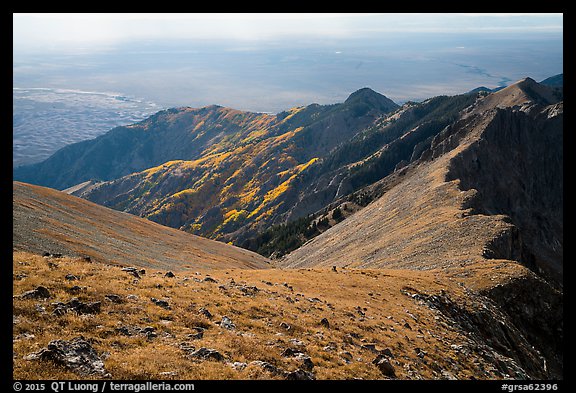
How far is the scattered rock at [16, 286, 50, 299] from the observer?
18.6 m

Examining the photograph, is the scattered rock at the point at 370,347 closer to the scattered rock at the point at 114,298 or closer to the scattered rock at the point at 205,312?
the scattered rock at the point at 205,312

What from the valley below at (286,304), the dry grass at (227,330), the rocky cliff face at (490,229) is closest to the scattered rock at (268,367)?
the valley below at (286,304)

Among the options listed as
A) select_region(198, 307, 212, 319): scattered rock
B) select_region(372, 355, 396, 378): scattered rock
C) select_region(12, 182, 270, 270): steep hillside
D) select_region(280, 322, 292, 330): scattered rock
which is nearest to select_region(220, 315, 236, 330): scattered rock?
select_region(198, 307, 212, 319): scattered rock

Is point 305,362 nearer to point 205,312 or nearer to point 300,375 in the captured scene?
point 300,375

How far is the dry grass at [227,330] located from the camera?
15758mm

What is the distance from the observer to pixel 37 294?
1908cm

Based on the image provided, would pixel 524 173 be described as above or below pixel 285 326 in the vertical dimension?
below

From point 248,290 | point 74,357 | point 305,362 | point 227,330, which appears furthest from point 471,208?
point 74,357

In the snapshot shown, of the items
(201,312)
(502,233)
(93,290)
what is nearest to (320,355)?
(201,312)

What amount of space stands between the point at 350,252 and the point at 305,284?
152 ft

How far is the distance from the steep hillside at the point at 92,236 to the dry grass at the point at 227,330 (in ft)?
57.7

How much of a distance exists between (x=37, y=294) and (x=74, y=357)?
20.9 feet

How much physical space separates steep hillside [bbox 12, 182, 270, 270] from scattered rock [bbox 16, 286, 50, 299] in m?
18.8
